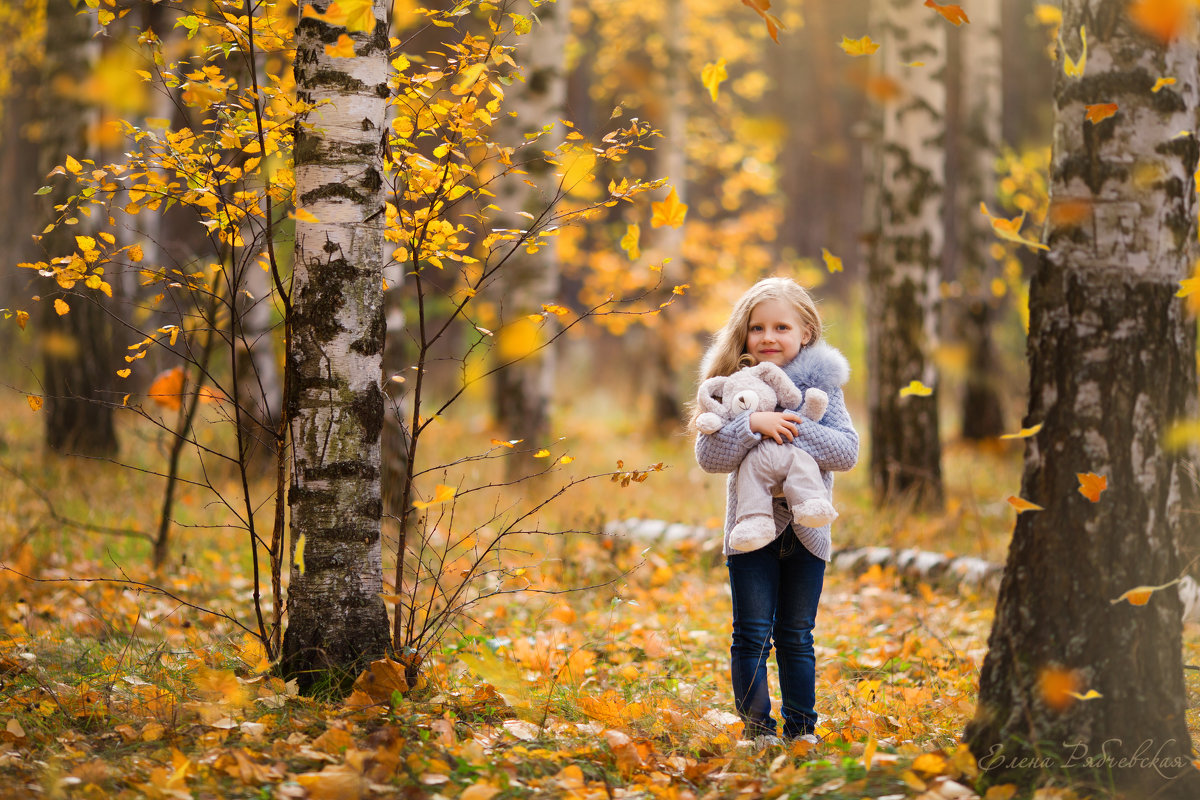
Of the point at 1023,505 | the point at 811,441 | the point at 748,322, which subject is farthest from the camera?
the point at 748,322

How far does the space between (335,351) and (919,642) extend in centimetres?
294

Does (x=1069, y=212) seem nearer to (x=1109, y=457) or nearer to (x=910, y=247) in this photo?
(x=1109, y=457)

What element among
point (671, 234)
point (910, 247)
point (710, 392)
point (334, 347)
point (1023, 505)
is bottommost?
point (1023, 505)

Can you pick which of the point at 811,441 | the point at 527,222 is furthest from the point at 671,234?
the point at 811,441

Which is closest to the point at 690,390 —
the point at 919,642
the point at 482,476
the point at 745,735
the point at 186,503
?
the point at 482,476

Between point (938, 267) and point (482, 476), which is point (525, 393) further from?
point (938, 267)

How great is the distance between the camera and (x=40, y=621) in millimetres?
4266

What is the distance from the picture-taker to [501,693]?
3072 mm

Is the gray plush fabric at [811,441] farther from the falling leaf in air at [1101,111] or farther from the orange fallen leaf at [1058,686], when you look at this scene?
the falling leaf in air at [1101,111]

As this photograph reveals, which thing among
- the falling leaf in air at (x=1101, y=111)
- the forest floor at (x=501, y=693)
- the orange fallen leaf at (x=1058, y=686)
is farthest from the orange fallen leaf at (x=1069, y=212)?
the forest floor at (x=501, y=693)

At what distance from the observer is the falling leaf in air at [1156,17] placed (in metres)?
2.47

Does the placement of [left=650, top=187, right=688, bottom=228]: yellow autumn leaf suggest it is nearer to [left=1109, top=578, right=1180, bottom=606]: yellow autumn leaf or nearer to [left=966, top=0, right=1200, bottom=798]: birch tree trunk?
[left=966, top=0, right=1200, bottom=798]: birch tree trunk

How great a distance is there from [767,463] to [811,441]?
17 centimetres

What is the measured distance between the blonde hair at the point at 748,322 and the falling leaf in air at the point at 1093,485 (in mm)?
1073
